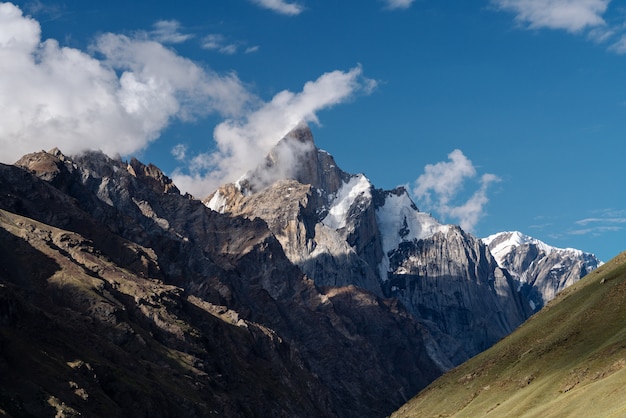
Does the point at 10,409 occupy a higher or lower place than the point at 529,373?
higher

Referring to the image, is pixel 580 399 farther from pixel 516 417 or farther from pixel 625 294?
pixel 625 294

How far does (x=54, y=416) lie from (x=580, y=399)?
342 feet

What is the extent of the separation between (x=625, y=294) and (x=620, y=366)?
42420 millimetres

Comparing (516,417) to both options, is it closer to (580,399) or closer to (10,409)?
(580,399)

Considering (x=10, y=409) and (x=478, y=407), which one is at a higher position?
(x=10, y=409)

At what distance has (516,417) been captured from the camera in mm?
157875

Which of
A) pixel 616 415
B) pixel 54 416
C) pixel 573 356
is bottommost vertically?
pixel 616 415

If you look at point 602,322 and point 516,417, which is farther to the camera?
point 602,322

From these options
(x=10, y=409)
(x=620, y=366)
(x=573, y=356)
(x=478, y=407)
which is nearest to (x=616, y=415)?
(x=620, y=366)

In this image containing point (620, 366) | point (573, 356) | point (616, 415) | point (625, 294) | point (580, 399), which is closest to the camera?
point (616, 415)

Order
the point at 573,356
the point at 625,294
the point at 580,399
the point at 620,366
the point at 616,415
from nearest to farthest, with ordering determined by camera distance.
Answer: the point at 616,415 < the point at 580,399 < the point at 620,366 < the point at 573,356 < the point at 625,294

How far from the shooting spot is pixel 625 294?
635ft

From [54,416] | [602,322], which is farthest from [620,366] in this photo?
[54,416]

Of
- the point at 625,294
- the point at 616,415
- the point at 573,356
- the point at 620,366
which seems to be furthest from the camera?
the point at 625,294
